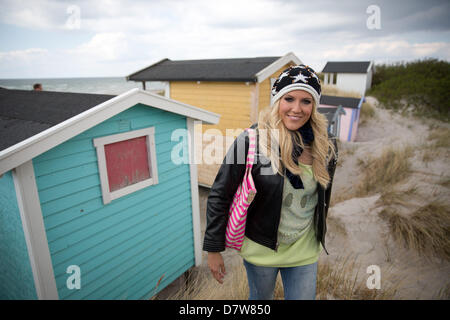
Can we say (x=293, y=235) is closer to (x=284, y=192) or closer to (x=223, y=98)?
(x=284, y=192)

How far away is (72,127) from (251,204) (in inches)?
88.1

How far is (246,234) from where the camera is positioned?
185 cm

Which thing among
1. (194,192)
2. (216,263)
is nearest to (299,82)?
(216,263)

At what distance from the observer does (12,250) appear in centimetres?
320

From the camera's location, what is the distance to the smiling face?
1.75 metres

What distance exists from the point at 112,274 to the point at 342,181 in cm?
783

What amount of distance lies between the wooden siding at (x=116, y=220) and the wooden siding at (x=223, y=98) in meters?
3.50

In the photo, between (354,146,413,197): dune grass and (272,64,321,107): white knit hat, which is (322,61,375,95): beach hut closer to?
(354,146,413,197): dune grass

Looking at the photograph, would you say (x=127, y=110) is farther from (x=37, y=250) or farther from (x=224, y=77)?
(x=224, y=77)

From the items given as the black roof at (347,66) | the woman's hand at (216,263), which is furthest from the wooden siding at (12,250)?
the black roof at (347,66)

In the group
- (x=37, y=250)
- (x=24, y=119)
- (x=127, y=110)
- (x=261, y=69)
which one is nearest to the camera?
(x=37, y=250)

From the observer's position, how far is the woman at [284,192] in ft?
5.55

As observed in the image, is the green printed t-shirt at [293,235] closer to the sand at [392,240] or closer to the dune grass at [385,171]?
the sand at [392,240]
